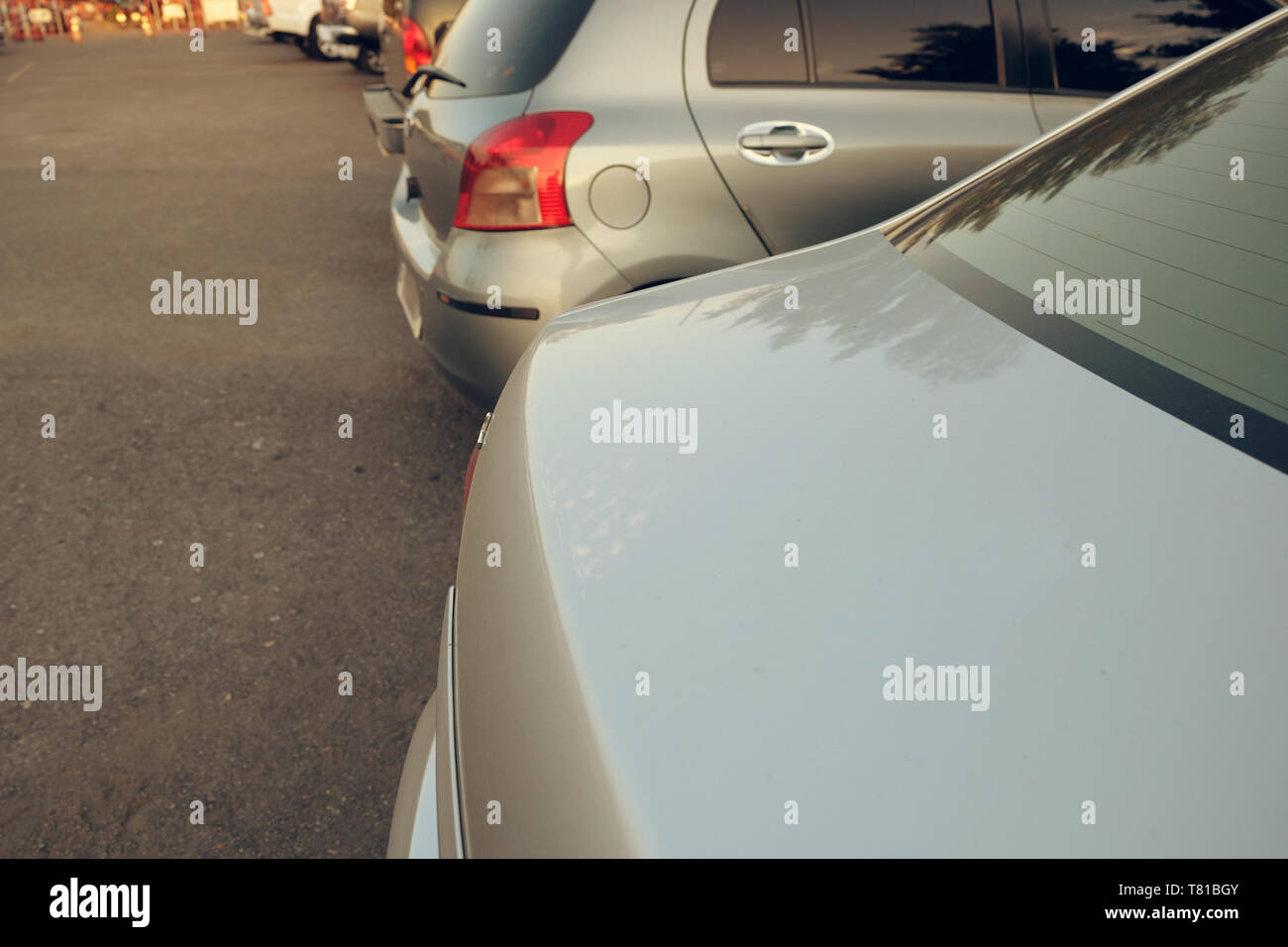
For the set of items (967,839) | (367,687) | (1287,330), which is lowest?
(367,687)

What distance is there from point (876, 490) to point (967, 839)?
1.47ft

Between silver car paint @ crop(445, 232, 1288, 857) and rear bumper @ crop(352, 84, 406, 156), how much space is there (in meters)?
4.36

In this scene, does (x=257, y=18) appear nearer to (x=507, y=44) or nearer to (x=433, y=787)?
(x=507, y=44)

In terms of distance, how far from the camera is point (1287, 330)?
1.38m

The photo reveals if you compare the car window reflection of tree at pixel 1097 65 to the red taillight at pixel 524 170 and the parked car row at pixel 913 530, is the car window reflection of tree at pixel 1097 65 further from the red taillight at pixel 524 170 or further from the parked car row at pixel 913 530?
the red taillight at pixel 524 170

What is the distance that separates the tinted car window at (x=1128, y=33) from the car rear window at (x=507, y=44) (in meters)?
1.48

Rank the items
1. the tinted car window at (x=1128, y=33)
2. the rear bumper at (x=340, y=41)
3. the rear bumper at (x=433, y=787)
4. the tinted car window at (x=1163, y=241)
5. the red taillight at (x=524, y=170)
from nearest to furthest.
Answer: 1. the rear bumper at (x=433, y=787)
2. the tinted car window at (x=1163, y=241)
3. the red taillight at (x=524, y=170)
4. the tinted car window at (x=1128, y=33)
5. the rear bumper at (x=340, y=41)

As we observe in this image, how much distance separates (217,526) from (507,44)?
176cm

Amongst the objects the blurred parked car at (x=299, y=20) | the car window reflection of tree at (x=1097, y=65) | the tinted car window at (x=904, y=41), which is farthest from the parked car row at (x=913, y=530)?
the blurred parked car at (x=299, y=20)

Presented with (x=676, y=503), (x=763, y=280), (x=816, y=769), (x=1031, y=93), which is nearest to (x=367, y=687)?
(x=763, y=280)

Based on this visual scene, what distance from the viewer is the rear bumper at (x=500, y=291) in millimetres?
3053

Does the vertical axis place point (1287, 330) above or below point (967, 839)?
above

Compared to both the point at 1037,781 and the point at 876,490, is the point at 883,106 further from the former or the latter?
the point at 1037,781

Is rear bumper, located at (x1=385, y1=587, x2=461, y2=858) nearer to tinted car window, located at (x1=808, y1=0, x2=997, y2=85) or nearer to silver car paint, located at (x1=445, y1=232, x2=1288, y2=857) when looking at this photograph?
silver car paint, located at (x1=445, y1=232, x2=1288, y2=857)
